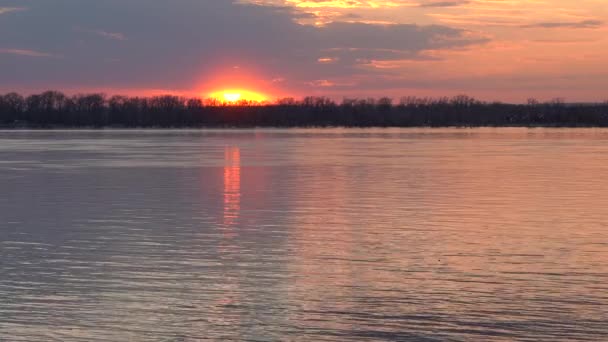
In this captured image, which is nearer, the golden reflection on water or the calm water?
the calm water

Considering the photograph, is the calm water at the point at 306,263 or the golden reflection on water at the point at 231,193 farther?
the golden reflection on water at the point at 231,193

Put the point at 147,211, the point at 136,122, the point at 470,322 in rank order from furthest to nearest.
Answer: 1. the point at 136,122
2. the point at 147,211
3. the point at 470,322

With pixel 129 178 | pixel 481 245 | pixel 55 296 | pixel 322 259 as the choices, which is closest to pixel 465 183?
pixel 129 178

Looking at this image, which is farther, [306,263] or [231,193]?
[231,193]

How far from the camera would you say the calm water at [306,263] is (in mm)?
9195

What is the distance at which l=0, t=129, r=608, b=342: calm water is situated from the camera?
9.20 metres

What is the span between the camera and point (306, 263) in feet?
42.2

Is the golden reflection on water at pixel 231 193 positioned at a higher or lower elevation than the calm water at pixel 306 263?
lower

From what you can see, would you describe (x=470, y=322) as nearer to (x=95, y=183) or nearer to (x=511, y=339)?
(x=511, y=339)

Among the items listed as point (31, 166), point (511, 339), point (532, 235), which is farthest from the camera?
point (31, 166)

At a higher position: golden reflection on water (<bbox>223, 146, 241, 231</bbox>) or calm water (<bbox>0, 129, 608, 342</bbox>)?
calm water (<bbox>0, 129, 608, 342</bbox>)

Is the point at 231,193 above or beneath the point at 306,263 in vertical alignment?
beneath

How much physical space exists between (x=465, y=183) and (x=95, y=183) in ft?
36.4

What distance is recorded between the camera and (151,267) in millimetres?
12516
